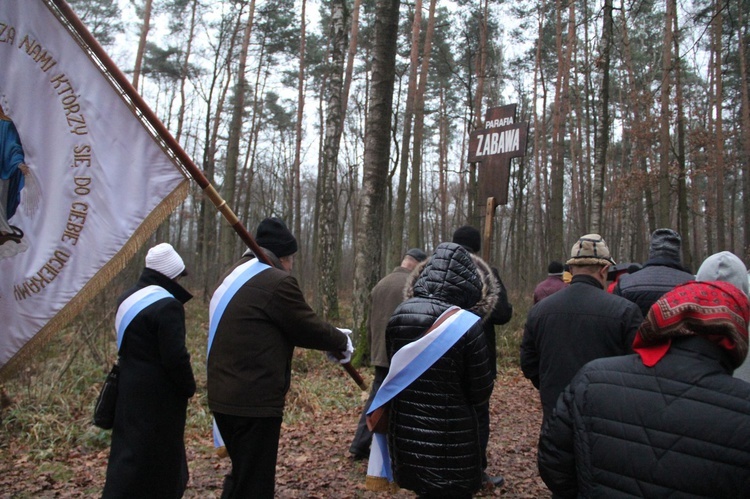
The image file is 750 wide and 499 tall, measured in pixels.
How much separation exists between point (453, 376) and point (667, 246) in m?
2.54

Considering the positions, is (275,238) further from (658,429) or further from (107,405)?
(658,429)

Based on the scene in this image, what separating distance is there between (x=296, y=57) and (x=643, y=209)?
874 inches

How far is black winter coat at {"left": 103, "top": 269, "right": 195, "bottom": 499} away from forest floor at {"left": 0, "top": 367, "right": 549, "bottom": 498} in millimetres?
1470

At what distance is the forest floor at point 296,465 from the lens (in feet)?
15.3

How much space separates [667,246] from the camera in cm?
427

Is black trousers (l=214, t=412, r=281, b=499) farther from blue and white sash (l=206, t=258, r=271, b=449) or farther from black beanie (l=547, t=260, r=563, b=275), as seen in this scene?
black beanie (l=547, t=260, r=563, b=275)

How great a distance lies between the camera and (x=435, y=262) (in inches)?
115

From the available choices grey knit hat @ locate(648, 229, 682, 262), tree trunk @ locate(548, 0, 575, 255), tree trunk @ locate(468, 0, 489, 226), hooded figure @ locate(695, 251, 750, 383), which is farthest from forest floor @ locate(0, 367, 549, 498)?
tree trunk @ locate(468, 0, 489, 226)

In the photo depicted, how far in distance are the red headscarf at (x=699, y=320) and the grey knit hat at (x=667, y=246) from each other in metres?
2.62

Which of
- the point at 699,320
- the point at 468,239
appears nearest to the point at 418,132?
the point at 468,239

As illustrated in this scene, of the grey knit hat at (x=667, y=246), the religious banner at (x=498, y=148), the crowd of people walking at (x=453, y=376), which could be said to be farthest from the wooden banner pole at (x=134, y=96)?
the religious banner at (x=498, y=148)

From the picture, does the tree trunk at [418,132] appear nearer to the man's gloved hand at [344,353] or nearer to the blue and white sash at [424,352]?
the man's gloved hand at [344,353]

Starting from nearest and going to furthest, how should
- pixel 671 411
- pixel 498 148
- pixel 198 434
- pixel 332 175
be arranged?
pixel 671 411, pixel 198 434, pixel 498 148, pixel 332 175

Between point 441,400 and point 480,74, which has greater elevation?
point 480,74
